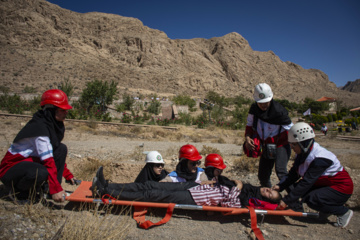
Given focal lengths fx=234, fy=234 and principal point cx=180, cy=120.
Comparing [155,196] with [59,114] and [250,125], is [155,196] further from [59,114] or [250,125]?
[250,125]

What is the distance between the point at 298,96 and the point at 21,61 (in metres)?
77.9

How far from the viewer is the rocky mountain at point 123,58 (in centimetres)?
4559

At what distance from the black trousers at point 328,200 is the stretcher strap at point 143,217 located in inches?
73.7

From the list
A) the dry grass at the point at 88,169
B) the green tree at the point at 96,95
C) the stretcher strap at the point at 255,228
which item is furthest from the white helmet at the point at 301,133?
the green tree at the point at 96,95

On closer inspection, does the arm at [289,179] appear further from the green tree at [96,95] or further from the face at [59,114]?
the green tree at [96,95]

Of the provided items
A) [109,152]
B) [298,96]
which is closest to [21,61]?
[109,152]

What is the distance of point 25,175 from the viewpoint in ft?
9.32

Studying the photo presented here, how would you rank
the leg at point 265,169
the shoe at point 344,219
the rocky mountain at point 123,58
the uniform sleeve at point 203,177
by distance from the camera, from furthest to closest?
the rocky mountain at point 123,58
the uniform sleeve at point 203,177
the leg at point 265,169
the shoe at point 344,219

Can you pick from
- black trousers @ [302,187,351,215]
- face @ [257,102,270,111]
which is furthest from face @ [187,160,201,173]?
black trousers @ [302,187,351,215]

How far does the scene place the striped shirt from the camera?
10.7 feet

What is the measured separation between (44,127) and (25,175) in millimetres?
617

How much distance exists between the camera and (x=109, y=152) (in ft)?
24.3

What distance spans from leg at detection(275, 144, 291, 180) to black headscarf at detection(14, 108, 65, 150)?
312cm

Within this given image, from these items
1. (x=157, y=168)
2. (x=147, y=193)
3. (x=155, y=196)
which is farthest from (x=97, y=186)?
(x=157, y=168)
